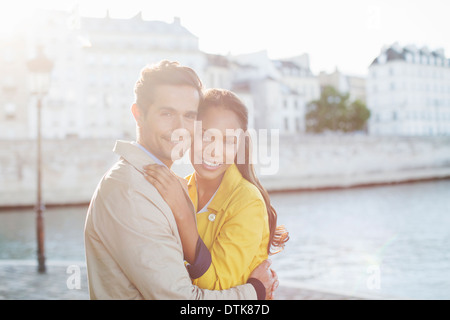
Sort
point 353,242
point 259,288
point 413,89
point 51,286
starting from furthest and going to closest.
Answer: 1. point 413,89
2. point 353,242
3. point 51,286
4. point 259,288

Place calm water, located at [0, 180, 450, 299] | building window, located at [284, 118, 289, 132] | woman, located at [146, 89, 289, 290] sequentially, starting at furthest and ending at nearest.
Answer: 1. building window, located at [284, 118, 289, 132]
2. calm water, located at [0, 180, 450, 299]
3. woman, located at [146, 89, 289, 290]

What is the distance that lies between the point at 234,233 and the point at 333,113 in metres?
44.5

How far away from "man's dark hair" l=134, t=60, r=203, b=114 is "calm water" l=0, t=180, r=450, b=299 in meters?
4.17

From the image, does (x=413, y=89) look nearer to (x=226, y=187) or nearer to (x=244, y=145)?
(x=244, y=145)

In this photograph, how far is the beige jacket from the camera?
145 cm

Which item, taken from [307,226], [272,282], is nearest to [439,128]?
[307,226]

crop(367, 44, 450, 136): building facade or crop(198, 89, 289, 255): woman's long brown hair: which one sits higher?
crop(367, 44, 450, 136): building facade

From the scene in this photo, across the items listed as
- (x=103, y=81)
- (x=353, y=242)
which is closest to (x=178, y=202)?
(x=353, y=242)

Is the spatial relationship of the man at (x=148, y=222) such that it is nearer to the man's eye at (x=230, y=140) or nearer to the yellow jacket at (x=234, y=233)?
the yellow jacket at (x=234, y=233)

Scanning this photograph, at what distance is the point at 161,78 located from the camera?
64.1 inches

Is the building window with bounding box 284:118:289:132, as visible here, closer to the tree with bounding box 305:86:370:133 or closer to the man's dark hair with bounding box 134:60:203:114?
the tree with bounding box 305:86:370:133

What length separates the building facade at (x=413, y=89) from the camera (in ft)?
105

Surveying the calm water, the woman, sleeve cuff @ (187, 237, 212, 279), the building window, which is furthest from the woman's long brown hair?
the building window
